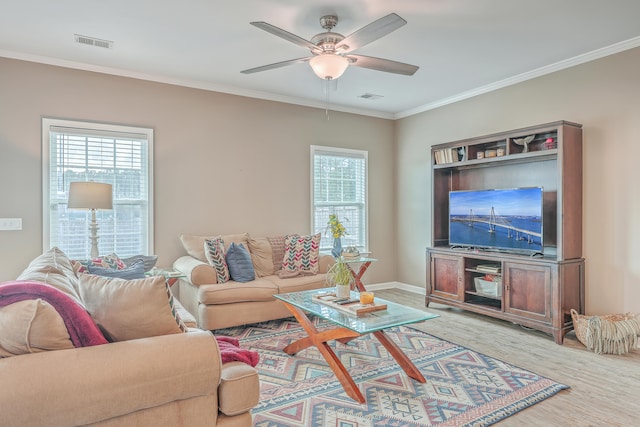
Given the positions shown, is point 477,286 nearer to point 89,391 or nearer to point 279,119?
point 279,119

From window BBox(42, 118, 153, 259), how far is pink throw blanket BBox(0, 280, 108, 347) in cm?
276

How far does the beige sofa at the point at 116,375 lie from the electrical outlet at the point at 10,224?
2722 millimetres

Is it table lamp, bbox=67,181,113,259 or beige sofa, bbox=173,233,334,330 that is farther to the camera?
beige sofa, bbox=173,233,334,330

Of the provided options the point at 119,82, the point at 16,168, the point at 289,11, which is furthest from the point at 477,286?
the point at 16,168

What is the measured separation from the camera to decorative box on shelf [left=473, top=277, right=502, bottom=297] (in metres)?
4.26

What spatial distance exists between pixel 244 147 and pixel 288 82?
967 millimetres

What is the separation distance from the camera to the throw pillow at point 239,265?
416 cm

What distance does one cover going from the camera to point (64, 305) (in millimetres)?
1563

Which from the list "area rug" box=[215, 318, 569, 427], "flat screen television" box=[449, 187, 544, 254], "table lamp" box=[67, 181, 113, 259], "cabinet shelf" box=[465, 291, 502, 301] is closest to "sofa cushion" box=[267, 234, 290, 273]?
"area rug" box=[215, 318, 569, 427]

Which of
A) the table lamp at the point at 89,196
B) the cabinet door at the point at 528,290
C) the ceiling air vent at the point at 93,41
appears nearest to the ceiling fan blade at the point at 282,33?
the ceiling air vent at the point at 93,41

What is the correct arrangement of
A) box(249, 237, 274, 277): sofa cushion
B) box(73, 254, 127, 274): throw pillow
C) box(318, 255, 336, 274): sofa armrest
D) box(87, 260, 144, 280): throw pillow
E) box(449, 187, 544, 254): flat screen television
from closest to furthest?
1. box(87, 260, 144, 280): throw pillow
2. box(73, 254, 127, 274): throw pillow
3. box(449, 187, 544, 254): flat screen television
4. box(249, 237, 274, 277): sofa cushion
5. box(318, 255, 336, 274): sofa armrest

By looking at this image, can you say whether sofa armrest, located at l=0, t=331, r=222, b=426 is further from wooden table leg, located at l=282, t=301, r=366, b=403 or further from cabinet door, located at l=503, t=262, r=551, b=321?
cabinet door, located at l=503, t=262, r=551, b=321

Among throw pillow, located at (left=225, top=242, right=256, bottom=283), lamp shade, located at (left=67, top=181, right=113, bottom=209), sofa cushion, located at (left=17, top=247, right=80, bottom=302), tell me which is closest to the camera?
sofa cushion, located at (left=17, top=247, right=80, bottom=302)

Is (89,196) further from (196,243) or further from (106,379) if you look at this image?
(106,379)
